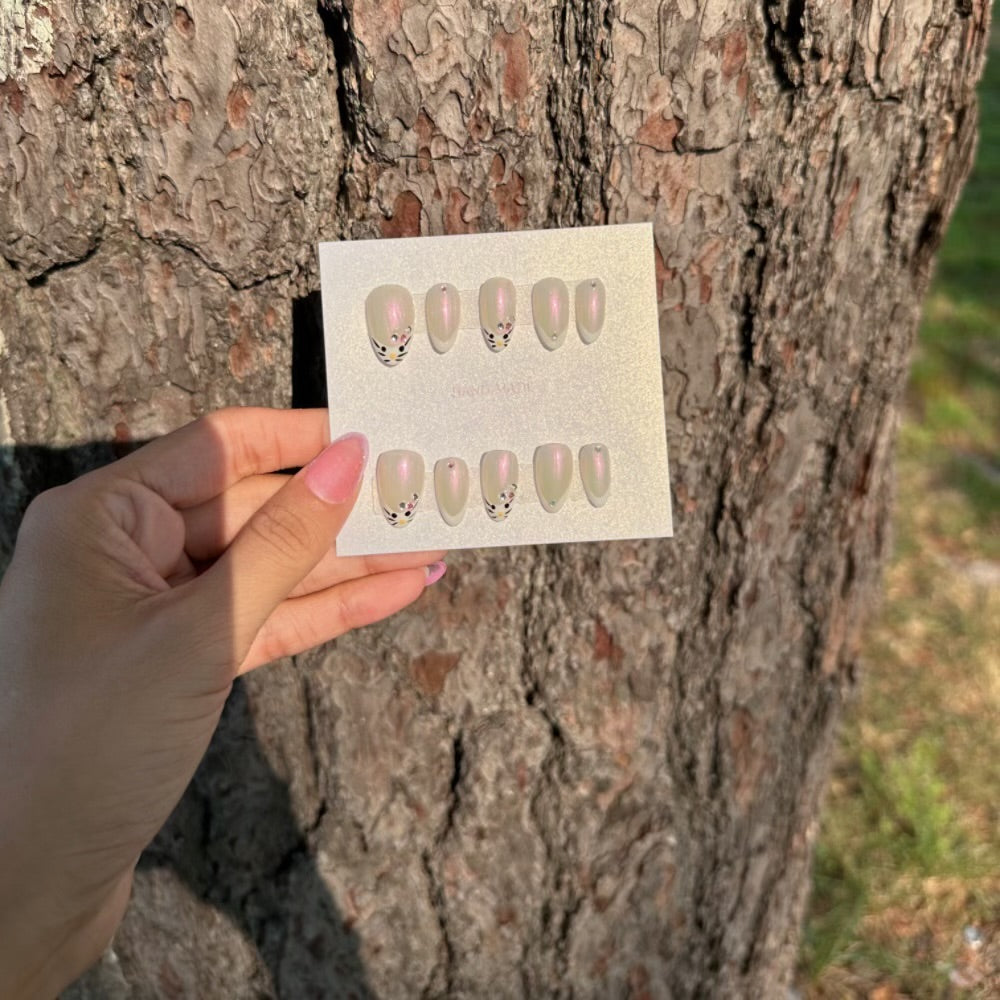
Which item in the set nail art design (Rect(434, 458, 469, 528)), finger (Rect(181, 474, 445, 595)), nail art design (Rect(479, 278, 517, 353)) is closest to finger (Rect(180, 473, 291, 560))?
finger (Rect(181, 474, 445, 595))

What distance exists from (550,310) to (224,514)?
0.54 metres

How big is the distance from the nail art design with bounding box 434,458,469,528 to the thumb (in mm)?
110

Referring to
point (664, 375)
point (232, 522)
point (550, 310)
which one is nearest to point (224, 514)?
point (232, 522)

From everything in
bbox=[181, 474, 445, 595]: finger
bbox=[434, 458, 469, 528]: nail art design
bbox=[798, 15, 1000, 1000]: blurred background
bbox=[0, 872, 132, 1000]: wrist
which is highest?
bbox=[434, 458, 469, 528]: nail art design

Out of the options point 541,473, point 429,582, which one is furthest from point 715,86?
point 429,582

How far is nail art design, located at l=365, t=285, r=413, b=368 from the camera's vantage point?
48.1 inches

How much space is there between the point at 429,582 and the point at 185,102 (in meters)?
0.71

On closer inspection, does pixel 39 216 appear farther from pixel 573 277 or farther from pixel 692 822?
pixel 692 822

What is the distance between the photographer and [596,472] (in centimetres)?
127

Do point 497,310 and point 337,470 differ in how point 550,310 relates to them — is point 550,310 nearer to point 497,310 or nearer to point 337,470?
point 497,310

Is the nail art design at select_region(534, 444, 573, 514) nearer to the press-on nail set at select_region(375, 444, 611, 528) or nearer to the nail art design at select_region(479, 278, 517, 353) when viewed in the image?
the press-on nail set at select_region(375, 444, 611, 528)

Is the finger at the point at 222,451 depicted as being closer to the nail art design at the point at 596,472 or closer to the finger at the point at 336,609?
the finger at the point at 336,609

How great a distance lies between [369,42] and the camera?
112cm

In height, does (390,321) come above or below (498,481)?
above
